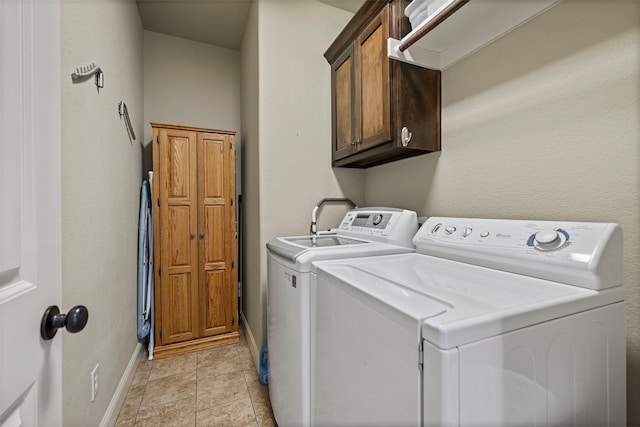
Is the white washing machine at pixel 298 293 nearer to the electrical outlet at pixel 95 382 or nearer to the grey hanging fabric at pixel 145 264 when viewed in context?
the electrical outlet at pixel 95 382

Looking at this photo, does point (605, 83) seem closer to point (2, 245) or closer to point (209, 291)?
point (2, 245)

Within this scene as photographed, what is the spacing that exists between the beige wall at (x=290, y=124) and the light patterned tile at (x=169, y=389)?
19.8 inches

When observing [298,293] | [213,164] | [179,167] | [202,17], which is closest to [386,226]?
[298,293]

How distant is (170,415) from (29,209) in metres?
1.62

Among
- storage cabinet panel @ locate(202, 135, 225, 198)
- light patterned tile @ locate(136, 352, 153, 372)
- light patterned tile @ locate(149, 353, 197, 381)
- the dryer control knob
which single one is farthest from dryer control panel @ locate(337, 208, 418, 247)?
light patterned tile @ locate(136, 352, 153, 372)

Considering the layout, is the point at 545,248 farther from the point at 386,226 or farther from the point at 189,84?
the point at 189,84

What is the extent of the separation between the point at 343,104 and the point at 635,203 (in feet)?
4.89

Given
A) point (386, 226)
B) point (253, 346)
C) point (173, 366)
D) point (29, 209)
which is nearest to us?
Answer: point (29, 209)

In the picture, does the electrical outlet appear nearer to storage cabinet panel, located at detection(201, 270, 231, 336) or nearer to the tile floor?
the tile floor

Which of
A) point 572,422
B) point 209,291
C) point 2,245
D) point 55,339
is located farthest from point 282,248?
point 209,291

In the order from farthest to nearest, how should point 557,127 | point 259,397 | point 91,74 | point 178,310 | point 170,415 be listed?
point 178,310, point 259,397, point 170,415, point 91,74, point 557,127

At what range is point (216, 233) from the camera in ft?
7.84

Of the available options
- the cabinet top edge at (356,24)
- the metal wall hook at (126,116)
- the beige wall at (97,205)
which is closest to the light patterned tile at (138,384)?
the beige wall at (97,205)

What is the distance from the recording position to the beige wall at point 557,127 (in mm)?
829
